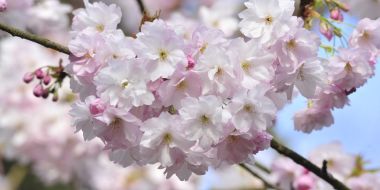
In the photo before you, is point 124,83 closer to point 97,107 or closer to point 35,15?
point 97,107

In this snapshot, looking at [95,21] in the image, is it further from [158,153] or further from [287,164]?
[287,164]

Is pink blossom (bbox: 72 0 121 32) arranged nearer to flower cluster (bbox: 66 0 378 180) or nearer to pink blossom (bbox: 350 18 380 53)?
flower cluster (bbox: 66 0 378 180)

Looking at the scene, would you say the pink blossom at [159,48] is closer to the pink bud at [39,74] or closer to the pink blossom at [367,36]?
the pink blossom at [367,36]

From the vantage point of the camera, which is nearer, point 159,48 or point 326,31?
point 159,48

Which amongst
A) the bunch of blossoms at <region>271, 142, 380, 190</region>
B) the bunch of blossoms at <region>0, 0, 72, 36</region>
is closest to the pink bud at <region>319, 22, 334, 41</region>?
the bunch of blossoms at <region>271, 142, 380, 190</region>

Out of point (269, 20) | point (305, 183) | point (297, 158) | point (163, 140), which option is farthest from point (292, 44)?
point (305, 183)

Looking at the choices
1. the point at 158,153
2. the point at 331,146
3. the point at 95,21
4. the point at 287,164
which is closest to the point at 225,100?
the point at 158,153

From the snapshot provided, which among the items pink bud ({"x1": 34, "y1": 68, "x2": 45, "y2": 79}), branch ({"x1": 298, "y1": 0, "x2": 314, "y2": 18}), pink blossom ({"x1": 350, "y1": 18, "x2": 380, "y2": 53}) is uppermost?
pink blossom ({"x1": 350, "y1": 18, "x2": 380, "y2": 53})
